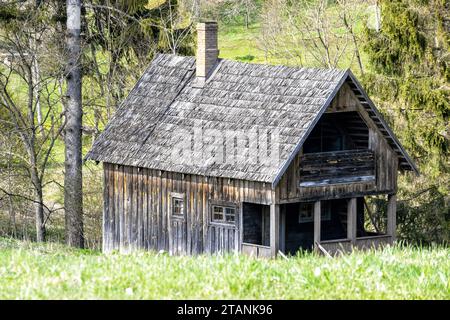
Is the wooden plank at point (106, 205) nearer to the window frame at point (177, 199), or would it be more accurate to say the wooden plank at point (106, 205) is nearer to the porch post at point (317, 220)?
the window frame at point (177, 199)

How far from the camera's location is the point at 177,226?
31.9 metres

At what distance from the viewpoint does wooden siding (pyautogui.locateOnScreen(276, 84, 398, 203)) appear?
2998 cm

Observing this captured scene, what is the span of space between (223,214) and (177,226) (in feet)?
5.37

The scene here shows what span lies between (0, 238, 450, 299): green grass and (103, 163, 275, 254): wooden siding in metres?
15.3

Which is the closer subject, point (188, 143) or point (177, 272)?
point (177, 272)

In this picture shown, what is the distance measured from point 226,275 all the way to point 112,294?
1.41 m

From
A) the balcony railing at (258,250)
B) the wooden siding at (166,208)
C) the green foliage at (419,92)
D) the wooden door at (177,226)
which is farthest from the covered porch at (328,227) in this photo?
the green foliage at (419,92)

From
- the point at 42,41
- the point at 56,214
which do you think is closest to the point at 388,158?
the point at 42,41

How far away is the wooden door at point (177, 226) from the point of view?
3172cm

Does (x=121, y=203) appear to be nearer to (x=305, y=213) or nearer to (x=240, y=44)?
(x=305, y=213)

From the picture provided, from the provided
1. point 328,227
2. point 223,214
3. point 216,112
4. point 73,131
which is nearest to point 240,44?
point 73,131

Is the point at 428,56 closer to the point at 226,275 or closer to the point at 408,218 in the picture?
the point at 408,218

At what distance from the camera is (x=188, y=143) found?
104 ft

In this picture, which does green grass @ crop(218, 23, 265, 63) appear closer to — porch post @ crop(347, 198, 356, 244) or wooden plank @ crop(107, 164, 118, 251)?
wooden plank @ crop(107, 164, 118, 251)
